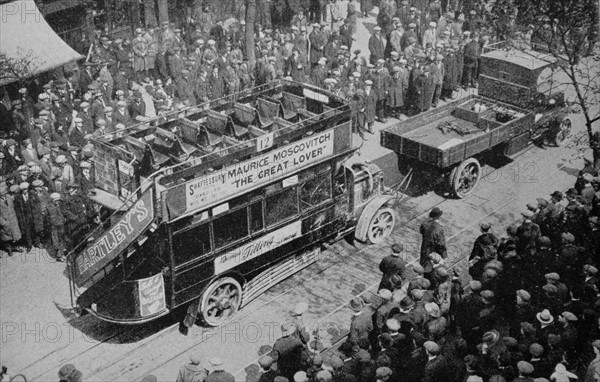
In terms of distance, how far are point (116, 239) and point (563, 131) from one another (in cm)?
1414

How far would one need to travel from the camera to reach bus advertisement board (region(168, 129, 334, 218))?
11.9 meters

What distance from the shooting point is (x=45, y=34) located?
68.4 ft

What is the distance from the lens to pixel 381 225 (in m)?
15.9

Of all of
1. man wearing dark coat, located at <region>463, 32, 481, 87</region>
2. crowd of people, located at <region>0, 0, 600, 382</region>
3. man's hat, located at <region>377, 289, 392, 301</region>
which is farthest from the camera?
man wearing dark coat, located at <region>463, 32, 481, 87</region>

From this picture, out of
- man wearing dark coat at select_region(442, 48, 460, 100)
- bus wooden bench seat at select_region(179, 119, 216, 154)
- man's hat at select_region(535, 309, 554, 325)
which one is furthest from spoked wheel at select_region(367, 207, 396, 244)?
man wearing dark coat at select_region(442, 48, 460, 100)

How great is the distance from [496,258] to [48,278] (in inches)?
360

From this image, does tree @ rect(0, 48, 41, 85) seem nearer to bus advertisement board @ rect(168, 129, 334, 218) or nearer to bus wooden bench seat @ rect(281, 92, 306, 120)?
bus wooden bench seat @ rect(281, 92, 306, 120)

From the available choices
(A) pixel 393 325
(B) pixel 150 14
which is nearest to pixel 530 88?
(A) pixel 393 325

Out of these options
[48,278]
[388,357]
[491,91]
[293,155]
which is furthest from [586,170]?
[48,278]

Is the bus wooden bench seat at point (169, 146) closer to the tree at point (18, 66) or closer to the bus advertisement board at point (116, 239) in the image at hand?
the bus advertisement board at point (116, 239)

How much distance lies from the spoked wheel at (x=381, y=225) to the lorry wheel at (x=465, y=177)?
2233 mm

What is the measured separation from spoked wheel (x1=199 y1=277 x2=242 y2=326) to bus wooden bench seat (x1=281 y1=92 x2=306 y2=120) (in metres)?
4.10

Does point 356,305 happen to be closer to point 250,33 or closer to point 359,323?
point 359,323

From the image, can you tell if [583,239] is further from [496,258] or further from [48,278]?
[48,278]
